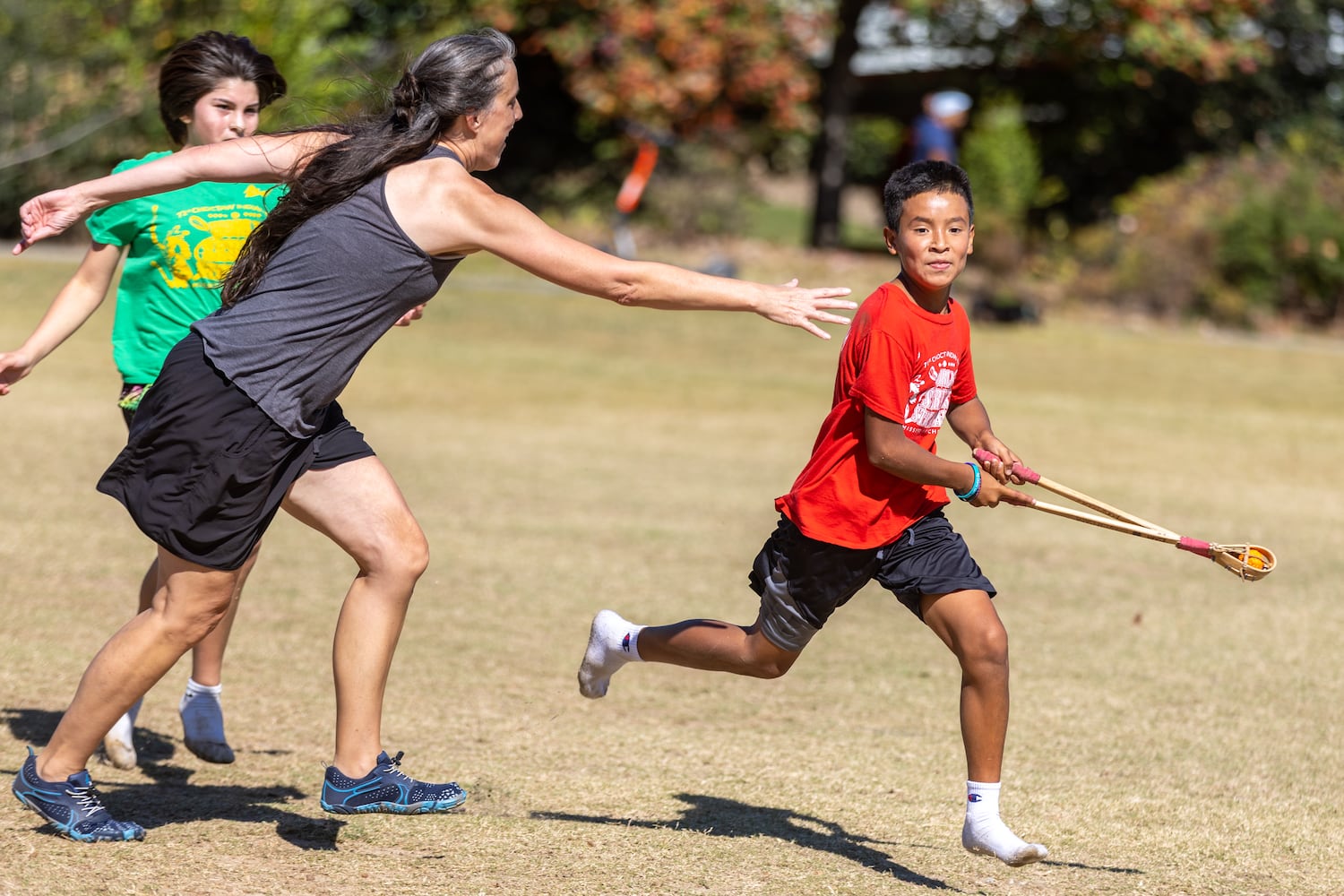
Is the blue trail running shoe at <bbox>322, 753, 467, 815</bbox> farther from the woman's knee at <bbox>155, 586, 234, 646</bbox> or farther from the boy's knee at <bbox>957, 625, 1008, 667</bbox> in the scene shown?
the boy's knee at <bbox>957, 625, 1008, 667</bbox>

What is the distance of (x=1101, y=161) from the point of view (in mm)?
29016

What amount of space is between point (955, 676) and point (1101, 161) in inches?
948

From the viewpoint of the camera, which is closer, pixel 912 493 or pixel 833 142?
pixel 912 493

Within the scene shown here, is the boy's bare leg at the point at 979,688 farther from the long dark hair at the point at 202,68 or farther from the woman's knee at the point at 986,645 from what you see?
the long dark hair at the point at 202,68

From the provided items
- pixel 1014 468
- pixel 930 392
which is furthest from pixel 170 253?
pixel 1014 468

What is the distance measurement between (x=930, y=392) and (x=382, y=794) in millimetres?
1761

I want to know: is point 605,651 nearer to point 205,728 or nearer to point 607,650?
point 607,650

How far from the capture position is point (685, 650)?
469cm

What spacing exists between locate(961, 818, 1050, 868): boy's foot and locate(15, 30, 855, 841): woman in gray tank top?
1.31 meters

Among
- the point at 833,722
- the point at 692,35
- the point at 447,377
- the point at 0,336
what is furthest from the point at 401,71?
the point at 692,35

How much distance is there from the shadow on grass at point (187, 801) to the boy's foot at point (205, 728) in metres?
0.09

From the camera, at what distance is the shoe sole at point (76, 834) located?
13.3 ft

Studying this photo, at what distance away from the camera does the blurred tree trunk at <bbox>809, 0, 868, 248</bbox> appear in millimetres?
25891

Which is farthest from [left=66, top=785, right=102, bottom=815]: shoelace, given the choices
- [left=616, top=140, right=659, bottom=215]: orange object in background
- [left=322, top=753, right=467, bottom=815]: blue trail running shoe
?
[left=616, top=140, right=659, bottom=215]: orange object in background
